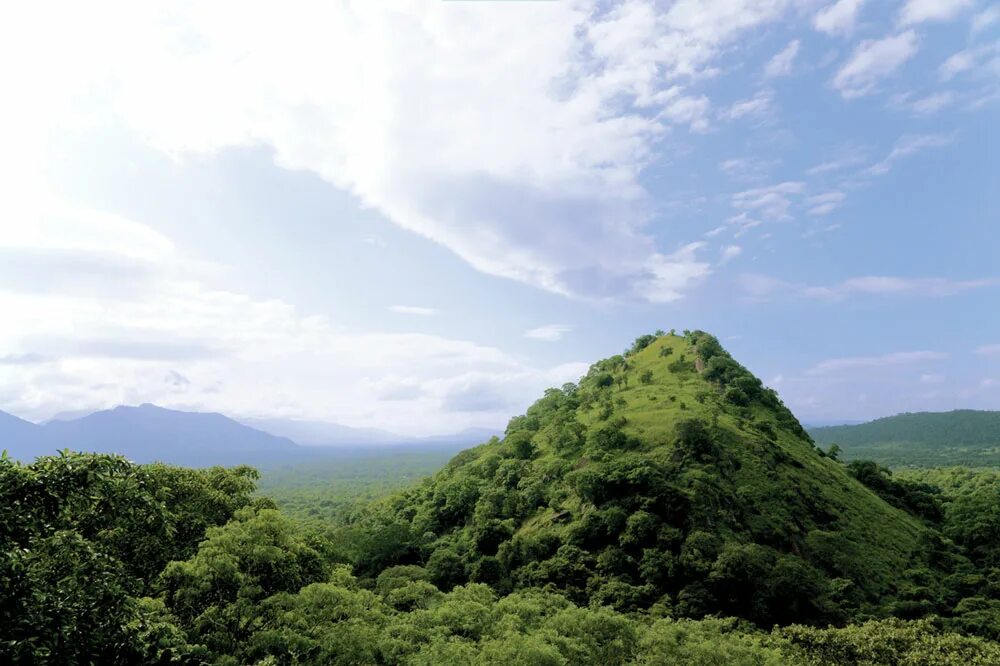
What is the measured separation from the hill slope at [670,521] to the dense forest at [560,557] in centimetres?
28

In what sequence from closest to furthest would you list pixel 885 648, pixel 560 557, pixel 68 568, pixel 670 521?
1. pixel 68 568
2. pixel 885 648
3. pixel 560 557
4. pixel 670 521

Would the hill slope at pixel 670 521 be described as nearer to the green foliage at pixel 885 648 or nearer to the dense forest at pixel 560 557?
the dense forest at pixel 560 557

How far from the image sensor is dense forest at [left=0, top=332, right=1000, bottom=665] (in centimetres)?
1291

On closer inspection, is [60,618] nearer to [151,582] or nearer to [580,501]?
[151,582]

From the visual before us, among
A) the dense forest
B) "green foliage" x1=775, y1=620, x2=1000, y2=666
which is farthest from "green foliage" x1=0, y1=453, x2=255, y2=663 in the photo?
"green foliage" x1=775, y1=620, x2=1000, y2=666

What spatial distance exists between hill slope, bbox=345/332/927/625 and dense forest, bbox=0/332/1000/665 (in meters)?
0.28

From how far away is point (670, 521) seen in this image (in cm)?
5762

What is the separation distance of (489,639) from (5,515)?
23.7 metres

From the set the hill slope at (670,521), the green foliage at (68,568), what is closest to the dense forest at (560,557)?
the green foliage at (68,568)

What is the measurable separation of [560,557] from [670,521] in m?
11.6

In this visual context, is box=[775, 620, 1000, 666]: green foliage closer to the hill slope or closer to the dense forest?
the dense forest

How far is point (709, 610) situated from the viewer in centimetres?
4875

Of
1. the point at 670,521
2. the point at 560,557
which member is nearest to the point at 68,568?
the point at 560,557

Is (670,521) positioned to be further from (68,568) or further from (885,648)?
(68,568)
